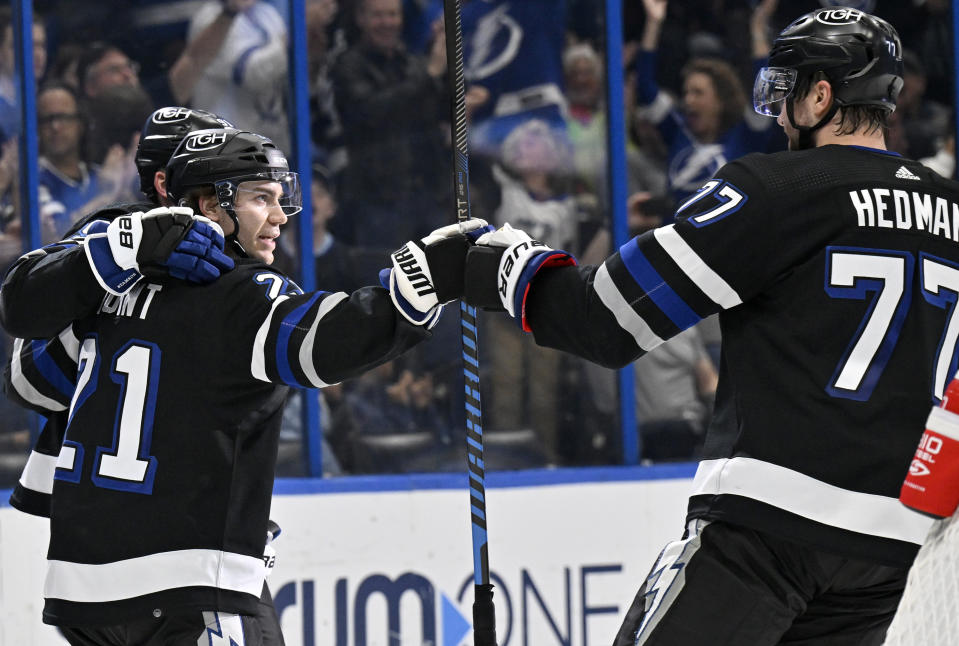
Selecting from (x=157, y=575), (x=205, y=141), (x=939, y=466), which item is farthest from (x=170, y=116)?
(x=939, y=466)

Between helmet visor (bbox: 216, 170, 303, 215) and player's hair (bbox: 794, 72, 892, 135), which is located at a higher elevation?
player's hair (bbox: 794, 72, 892, 135)

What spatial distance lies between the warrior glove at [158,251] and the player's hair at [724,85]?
357 centimetres

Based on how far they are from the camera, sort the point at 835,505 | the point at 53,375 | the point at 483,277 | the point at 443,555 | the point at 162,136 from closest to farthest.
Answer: the point at 835,505
the point at 483,277
the point at 53,375
the point at 162,136
the point at 443,555

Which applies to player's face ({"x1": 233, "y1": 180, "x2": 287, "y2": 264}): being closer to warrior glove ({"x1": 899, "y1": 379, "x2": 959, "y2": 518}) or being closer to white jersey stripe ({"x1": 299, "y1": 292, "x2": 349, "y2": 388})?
white jersey stripe ({"x1": 299, "y1": 292, "x2": 349, "y2": 388})

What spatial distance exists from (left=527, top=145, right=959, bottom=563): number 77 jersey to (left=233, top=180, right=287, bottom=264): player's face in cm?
82

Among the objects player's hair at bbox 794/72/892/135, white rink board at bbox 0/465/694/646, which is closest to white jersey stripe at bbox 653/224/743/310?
player's hair at bbox 794/72/892/135

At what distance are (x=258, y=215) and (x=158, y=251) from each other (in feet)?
1.05

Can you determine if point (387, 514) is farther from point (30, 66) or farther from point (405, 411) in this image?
point (30, 66)

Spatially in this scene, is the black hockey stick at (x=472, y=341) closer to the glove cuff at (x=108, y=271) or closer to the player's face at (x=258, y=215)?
the player's face at (x=258, y=215)

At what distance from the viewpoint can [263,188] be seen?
2863 mm

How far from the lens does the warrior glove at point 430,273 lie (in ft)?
8.63

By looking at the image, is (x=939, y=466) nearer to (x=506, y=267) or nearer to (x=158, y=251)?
(x=506, y=267)

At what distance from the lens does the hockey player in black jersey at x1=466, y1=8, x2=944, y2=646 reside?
229 centimetres

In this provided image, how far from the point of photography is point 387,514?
483 centimetres
